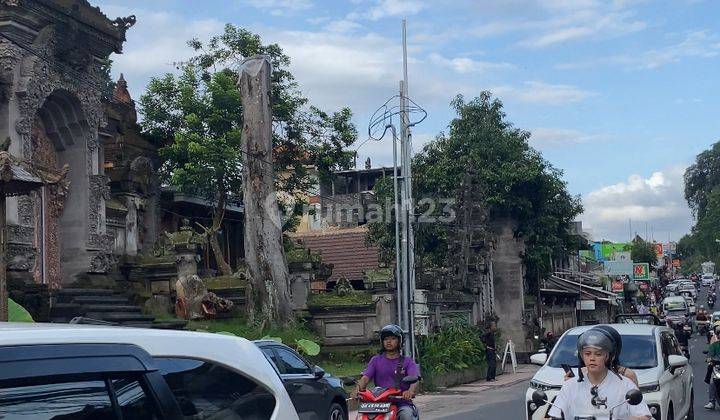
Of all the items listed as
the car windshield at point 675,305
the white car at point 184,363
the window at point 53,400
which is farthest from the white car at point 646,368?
the car windshield at point 675,305

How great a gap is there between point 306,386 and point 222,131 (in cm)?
1923

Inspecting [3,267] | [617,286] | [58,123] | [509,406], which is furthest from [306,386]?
[617,286]

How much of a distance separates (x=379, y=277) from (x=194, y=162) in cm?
837

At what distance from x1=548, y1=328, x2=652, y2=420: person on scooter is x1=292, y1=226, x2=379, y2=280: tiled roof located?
33.3 metres

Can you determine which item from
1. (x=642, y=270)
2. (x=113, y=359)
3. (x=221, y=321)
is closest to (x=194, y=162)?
(x=221, y=321)

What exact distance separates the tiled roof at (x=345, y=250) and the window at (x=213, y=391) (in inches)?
1368

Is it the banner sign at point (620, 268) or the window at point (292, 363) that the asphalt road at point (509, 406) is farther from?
the banner sign at point (620, 268)

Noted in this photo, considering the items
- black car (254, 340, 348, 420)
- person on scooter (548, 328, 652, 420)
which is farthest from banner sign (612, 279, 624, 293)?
person on scooter (548, 328, 652, 420)

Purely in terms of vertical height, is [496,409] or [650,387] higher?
[650,387]

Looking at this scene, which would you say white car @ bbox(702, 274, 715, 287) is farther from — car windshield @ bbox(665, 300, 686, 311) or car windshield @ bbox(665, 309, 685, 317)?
car windshield @ bbox(665, 309, 685, 317)

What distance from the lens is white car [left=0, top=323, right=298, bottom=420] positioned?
291 centimetres

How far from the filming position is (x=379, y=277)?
2425 cm

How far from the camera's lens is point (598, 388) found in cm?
556

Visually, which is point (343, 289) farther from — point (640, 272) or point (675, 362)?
point (640, 272)
